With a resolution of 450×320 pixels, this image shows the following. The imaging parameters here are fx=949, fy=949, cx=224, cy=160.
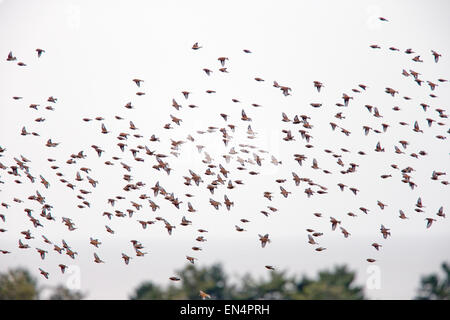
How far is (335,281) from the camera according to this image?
11400 cm

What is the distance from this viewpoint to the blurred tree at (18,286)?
101312 mm

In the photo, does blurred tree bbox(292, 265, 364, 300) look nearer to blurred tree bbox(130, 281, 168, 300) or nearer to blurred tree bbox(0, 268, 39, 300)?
blurred tree bbox(130, 281, 168, 300)

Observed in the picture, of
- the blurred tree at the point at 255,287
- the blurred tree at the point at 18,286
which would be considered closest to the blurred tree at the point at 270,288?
the blurred tree at the point at 255,287

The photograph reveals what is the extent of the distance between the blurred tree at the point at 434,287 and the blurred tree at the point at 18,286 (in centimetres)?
4400

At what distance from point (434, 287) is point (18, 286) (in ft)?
157

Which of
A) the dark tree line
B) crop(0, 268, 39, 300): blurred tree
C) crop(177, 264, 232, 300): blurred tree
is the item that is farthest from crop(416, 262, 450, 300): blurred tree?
crop(0, 268, 39, 300): blurred tree

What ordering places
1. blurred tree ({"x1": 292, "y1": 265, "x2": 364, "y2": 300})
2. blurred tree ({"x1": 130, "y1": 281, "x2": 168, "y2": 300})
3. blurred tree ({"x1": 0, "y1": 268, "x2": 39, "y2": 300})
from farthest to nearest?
1. blurred tree ({"x1": 130, "y1": 281, "x2": 168, "y2": 300})
2. blurred tree ({"x1": 292, "y1": 265, "x2": 364, "y2": 300})
3. blurred tree ({"x1": 0, "y1": 268, "x2": 39, "y2": 300})

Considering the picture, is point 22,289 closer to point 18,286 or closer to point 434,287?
point 18,286

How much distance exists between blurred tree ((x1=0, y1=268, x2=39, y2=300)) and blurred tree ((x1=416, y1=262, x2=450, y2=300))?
4400 cm

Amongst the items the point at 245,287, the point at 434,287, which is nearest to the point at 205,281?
the point at 245,287

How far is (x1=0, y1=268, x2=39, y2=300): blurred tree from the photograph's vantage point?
332 ft

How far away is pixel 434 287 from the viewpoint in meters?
112

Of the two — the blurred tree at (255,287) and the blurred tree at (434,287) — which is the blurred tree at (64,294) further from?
the blurred tree at (434,287)
